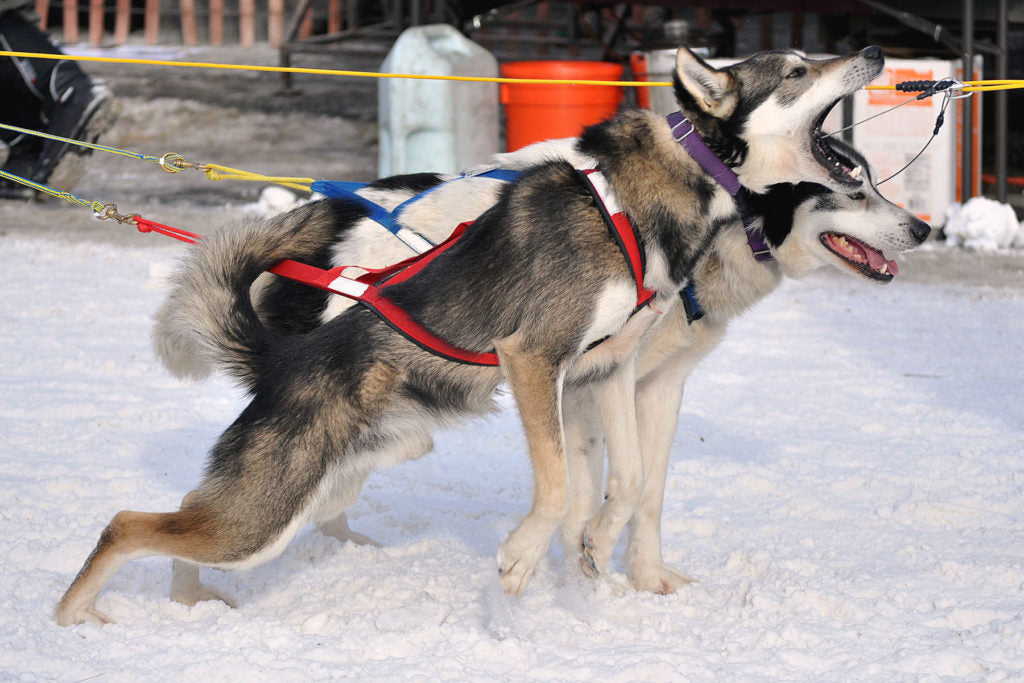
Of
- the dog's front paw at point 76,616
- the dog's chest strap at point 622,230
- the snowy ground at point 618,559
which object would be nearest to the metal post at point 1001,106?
the snowy ground at point 618,559

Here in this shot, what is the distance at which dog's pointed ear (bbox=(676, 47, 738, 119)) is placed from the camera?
103 inches

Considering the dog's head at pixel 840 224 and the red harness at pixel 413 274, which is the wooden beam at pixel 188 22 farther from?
the dog's head at pixel 840 224

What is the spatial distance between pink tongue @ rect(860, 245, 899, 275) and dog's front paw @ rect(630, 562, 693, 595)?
1007 mm

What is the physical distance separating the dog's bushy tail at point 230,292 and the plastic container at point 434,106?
604 cm

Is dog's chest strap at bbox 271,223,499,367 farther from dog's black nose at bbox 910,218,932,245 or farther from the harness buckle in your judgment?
dog's black nose at bbox 910,218,932,245

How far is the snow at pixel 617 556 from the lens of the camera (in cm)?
253

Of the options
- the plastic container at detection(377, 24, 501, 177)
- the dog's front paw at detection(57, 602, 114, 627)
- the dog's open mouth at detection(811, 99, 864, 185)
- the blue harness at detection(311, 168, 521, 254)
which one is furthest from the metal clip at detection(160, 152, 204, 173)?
the plastic container at detection(377, 24, 501, 177)

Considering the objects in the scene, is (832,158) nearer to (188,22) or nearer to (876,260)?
(876,260)

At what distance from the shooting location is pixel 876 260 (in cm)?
297

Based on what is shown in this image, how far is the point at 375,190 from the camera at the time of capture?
3.23 metres

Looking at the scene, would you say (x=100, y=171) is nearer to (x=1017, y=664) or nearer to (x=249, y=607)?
(x=249, y=607)

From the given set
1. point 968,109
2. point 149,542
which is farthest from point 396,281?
point 968,109

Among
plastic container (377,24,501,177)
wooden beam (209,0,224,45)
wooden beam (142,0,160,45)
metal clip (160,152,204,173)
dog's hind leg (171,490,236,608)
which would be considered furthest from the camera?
wooden beam (209,0,224,45)

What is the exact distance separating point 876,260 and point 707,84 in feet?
2.39
